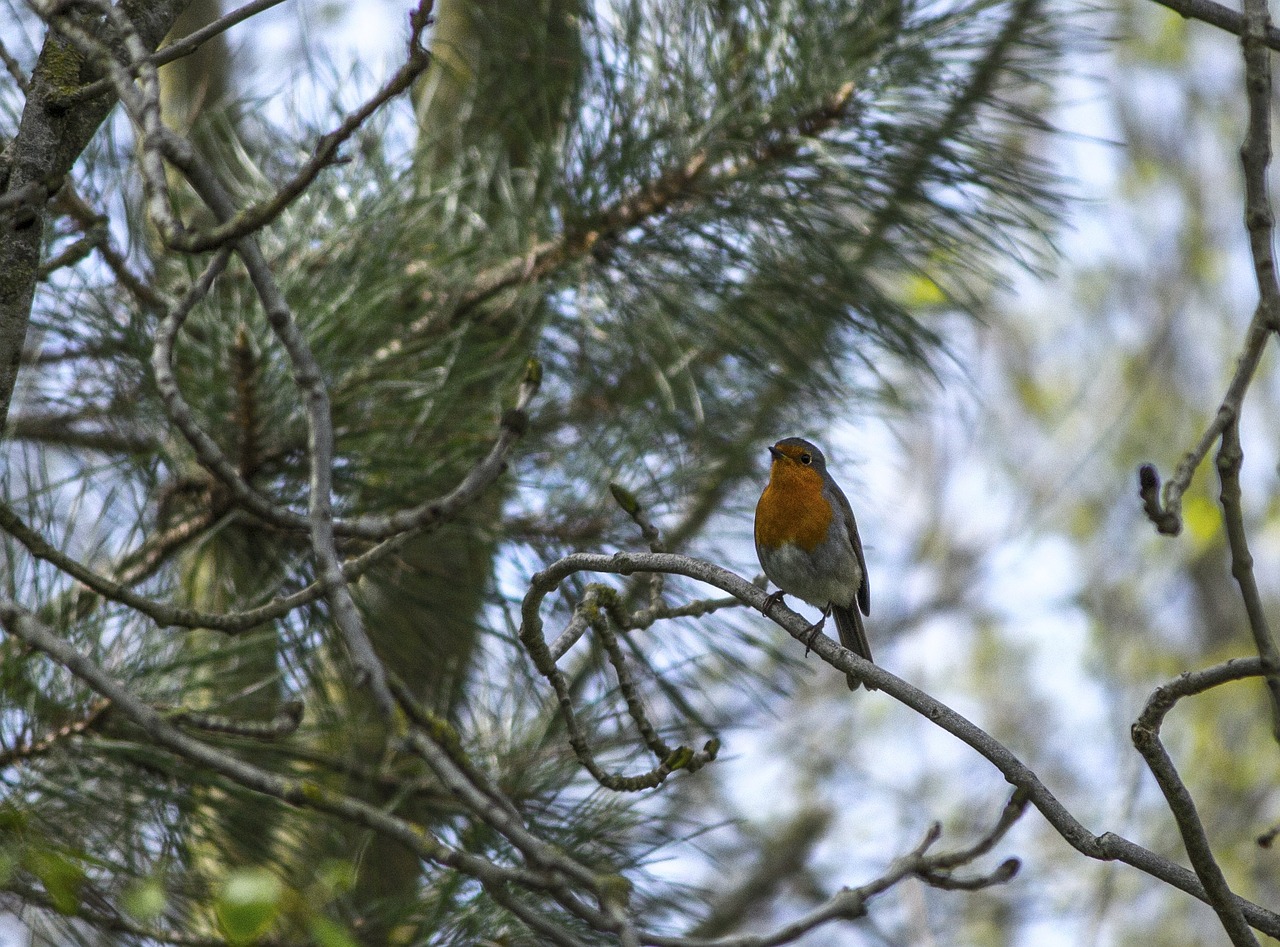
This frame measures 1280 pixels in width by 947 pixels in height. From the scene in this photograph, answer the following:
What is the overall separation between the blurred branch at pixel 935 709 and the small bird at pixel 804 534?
1187 mm

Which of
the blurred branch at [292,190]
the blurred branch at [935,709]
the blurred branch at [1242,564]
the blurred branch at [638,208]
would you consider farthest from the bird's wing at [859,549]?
the blurred branch at [292,190]

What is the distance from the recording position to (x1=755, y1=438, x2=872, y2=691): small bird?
125 inches

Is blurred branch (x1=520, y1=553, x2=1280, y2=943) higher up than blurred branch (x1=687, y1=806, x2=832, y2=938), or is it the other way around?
blurred branch (x1=687, y1=806, x2=832, y2=938)

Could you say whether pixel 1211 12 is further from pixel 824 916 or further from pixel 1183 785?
pixel 824 916

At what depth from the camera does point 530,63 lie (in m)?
3.46

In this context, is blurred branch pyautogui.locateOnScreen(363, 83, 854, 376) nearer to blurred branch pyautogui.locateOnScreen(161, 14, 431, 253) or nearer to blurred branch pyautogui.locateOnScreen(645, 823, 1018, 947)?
blurred branch pyautogui.locateOnScreen(161, 14, 431, 253)

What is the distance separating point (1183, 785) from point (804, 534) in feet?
5.72

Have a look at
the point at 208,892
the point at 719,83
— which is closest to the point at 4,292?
the point at 208,892

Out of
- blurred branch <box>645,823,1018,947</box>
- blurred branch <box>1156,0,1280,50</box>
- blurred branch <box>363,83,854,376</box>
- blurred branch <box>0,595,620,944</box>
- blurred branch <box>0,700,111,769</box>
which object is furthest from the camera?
blurred branch <box>363,83,854,376</box>

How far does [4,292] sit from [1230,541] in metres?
1.65

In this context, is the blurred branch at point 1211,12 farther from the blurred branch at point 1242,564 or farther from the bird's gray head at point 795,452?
the bird's gray head at point 795,452

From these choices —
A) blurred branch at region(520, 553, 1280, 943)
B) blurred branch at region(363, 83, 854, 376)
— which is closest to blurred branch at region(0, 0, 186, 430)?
blurred branch at region(520, 553, 1280, 943)

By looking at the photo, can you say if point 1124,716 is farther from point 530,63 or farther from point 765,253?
point 530,63

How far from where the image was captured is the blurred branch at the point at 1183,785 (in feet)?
4.76
